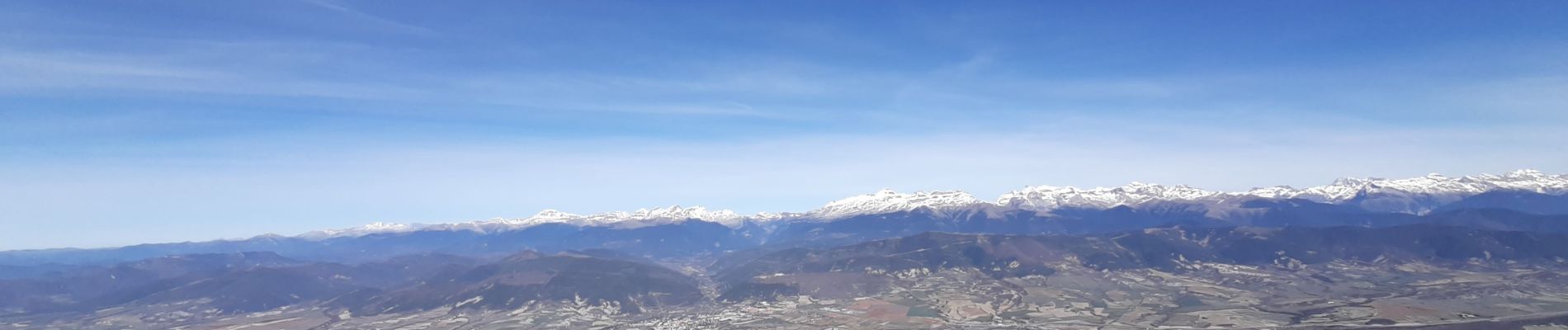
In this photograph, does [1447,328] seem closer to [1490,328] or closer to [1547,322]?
[1490,328]

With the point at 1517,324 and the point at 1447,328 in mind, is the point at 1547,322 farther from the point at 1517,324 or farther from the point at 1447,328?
the point at 1447,328

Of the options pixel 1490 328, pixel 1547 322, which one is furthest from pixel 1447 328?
pixel 1547 322

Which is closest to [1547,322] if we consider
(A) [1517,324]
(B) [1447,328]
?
(A) [1517,324]
